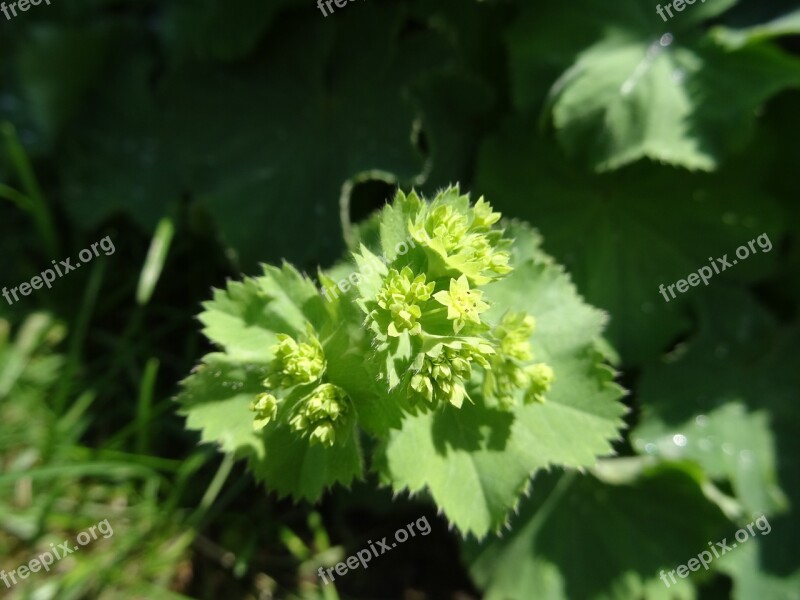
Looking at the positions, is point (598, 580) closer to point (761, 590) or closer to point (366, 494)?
point (761, 590)

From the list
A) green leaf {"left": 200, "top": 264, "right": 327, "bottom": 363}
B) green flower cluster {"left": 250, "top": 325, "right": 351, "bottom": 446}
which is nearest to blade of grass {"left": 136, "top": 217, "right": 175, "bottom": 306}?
green leaf {"left": 200, "top": 264, "right": 327, "bottom": 363}

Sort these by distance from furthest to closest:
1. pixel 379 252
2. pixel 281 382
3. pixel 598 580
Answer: pixel 598 580, pixel 379 252, pixel 281 382

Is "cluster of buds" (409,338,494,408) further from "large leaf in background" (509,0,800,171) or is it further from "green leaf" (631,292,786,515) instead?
"green leaf" (631,292,786,515)

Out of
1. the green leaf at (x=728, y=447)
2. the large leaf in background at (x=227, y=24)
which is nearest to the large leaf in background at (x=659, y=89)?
the green leaf at (x=728, y=447)

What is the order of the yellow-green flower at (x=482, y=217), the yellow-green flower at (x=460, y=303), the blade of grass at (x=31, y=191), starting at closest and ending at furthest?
1. the yellow-green flower at (x=460, y=303)
2. the yellow-green flower at (x=482, y=217)
3. the blade of grass at (x=31, y=191)

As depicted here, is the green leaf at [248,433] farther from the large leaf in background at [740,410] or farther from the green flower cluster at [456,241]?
the large leaf in background at [740,410]

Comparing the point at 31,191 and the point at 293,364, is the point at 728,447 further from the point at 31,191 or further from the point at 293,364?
the point at 31,191

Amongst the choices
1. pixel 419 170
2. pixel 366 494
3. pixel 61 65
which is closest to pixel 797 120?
pixel 419 170
